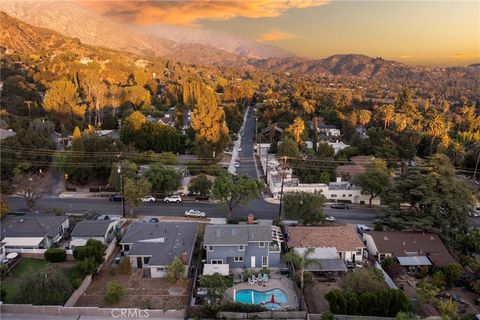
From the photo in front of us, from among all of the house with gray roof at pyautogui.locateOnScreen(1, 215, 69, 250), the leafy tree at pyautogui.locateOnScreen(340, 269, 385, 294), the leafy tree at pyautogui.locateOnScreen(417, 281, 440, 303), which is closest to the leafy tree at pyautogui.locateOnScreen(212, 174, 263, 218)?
the leafy tree at pyautogui.locateOnScreen(340, 269, 385, 294)

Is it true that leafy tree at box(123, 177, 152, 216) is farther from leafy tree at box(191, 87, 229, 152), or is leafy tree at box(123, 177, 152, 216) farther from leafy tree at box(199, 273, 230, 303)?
leafy tree at box(191, 87, 229, 152)

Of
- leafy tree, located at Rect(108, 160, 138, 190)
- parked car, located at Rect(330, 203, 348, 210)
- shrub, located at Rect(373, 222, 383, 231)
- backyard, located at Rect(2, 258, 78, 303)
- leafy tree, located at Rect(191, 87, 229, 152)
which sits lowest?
parked car, located at Rect(330, 203, 348, 210)

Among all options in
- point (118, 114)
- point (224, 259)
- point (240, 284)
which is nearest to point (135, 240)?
point (224, 259)

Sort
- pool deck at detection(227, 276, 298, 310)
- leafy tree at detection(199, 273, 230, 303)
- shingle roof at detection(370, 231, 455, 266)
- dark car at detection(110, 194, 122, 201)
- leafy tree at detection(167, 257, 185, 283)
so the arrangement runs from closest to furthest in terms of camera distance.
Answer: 1. leafy tree at detection(199, 273, 230, 303)
2. pool deck at detection(227, 276, 298, 310)
3. leafy tree at detection(167, 257, 185, 283)
4. shingle roof at detection(370, 231, 455, 266)
5. dark car at detection(110, 194, 122, 201)

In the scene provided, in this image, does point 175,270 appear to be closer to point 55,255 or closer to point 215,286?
point 215,286

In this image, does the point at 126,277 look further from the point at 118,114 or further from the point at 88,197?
the point at 118,114

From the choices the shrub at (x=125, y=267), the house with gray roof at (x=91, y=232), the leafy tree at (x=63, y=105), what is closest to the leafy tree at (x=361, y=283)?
the shrub at (x=125, y=267)

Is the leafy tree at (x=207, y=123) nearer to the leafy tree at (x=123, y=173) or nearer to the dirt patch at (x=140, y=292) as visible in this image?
the leafy tree at (x=123, y=173)
